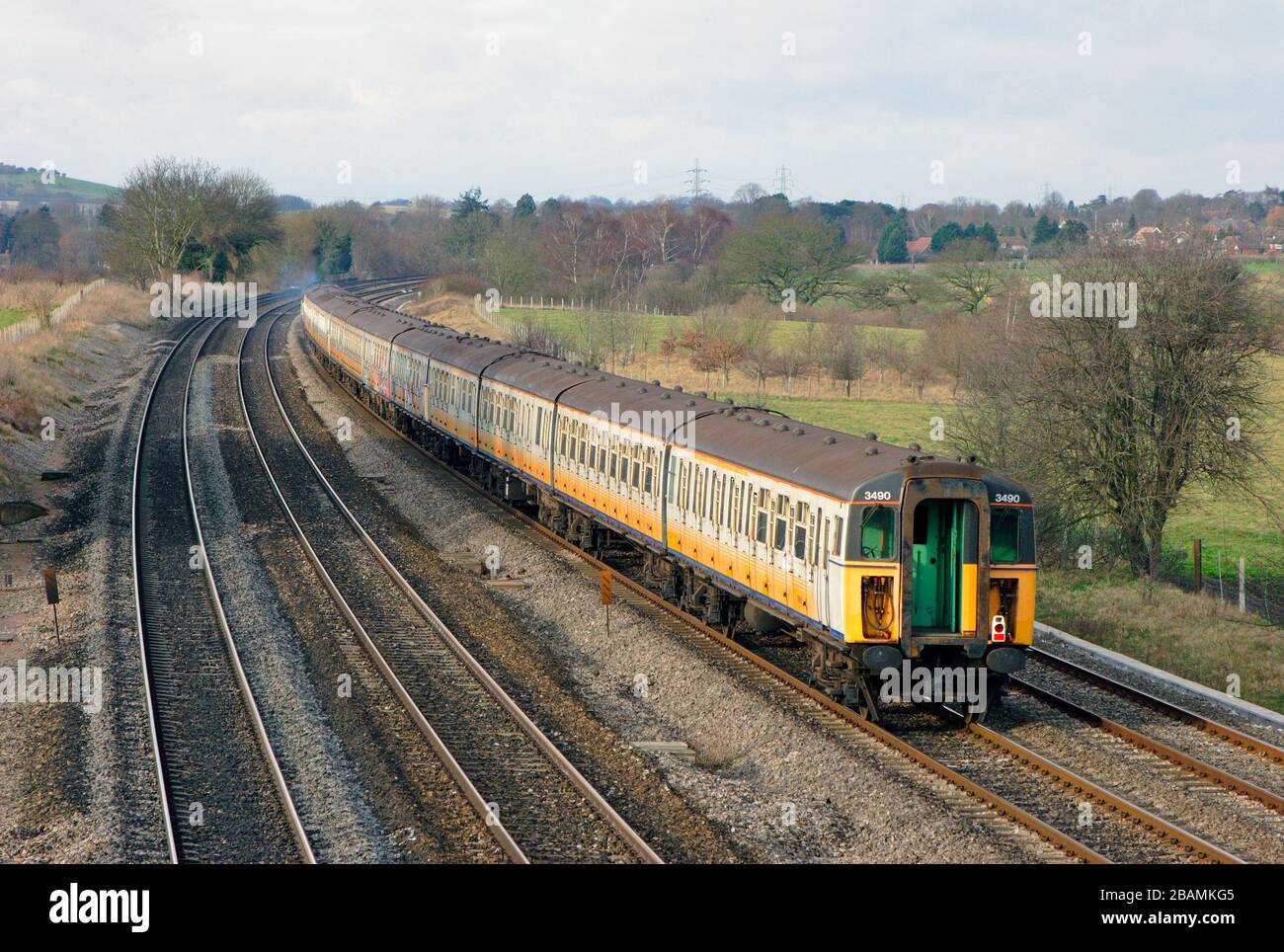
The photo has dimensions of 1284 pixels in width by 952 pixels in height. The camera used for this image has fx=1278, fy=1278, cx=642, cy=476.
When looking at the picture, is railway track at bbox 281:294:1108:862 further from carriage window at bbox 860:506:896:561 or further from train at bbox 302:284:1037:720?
carriage window at bbox 860:506:896:561

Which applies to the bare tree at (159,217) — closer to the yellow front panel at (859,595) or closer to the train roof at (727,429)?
the train roof at (727,429)

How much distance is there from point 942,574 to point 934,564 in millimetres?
148

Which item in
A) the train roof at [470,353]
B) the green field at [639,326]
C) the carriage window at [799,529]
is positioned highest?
the green field at [639,326]

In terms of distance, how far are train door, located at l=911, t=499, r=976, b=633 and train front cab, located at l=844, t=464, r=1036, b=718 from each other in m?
0.01

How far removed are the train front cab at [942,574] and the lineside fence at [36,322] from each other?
4754 cm

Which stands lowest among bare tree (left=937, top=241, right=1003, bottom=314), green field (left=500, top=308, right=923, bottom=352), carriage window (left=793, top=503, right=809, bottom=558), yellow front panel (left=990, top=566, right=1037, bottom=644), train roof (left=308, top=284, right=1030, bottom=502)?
yellow front panel (left=990, top=566, right=1037, bottom=644)

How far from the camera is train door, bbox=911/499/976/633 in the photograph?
14453 mm

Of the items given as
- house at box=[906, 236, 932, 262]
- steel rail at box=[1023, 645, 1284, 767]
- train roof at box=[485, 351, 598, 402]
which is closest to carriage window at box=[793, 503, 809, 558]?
steel rail at box=[1023, 645, 1284, 767]

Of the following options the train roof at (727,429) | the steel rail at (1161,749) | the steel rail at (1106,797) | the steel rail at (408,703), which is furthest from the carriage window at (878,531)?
the steel rail at (408,703)

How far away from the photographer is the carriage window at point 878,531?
1389cm

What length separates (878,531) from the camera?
14.0 meters

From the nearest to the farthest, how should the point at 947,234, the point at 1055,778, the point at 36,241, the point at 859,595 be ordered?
the point at 1055,778 < the point at 859,595 < the point at 947,234 < the point at 36,241

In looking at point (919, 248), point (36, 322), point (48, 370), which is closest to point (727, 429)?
point (48, 370)

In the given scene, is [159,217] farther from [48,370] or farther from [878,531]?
[878,531]
